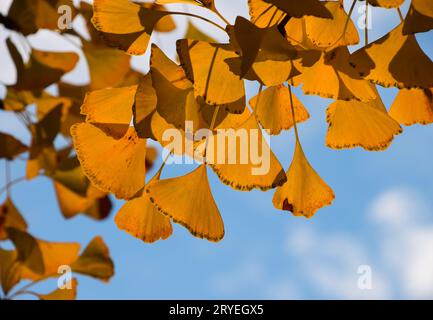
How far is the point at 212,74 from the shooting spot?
13.0 inches

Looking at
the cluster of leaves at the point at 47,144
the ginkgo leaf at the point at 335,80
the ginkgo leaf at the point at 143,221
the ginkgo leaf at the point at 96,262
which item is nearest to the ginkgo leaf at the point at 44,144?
the cluster of leaves at the point at 47,144

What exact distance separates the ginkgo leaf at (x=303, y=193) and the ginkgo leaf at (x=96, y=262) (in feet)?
1.43

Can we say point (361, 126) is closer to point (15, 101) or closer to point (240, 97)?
point (240, 97)

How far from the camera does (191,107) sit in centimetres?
34

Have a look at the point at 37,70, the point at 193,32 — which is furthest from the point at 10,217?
the point at 193,32

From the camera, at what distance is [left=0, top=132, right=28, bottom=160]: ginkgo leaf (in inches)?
29.8

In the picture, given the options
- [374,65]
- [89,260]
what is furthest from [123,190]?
[89,260]

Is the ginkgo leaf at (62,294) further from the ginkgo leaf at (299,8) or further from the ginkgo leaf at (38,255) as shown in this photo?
the ginkgo leaf at (299,8)

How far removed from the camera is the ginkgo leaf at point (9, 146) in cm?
76

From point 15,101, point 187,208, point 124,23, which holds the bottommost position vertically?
point 187,208

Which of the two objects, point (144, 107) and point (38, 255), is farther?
point (38, 255)

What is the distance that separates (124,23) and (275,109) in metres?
0.12

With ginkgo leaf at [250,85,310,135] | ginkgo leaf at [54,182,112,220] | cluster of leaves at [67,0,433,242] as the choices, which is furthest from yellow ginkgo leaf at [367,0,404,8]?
ginkgo leaf at [54,182,112,220]

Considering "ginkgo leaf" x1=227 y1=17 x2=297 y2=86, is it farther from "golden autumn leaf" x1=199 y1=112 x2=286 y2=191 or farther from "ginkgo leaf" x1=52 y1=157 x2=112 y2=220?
"ginkgo leaf" x1=52 y1=157 x2=112 y2=220
